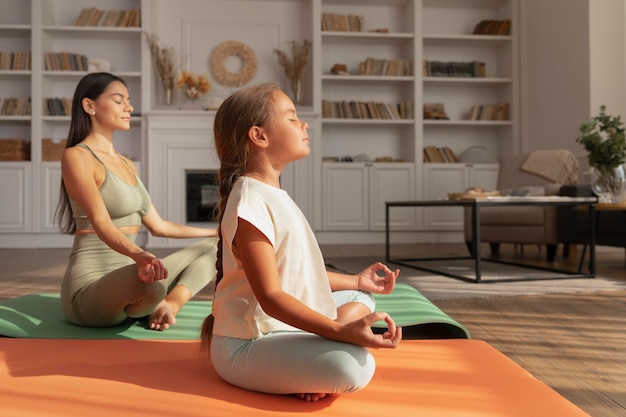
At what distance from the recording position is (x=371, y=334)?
0.98m

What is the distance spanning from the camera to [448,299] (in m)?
2.61

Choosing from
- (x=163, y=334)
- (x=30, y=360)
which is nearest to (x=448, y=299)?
(x=163, y=334)

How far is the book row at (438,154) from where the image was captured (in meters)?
6.38

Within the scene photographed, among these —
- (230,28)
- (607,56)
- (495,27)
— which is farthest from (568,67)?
(230,28)

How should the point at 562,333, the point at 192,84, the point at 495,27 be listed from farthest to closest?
the point at 495,27, the point at 192,84, the point at 562,333

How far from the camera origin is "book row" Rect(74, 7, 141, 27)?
6.04 meters

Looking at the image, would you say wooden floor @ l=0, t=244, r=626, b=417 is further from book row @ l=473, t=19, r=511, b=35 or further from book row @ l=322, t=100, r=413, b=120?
book row @ l=473, t=19, r=511, b=35

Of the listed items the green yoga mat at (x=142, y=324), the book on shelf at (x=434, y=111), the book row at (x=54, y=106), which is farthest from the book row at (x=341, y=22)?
the green yoga mat at (x=142, y=324)

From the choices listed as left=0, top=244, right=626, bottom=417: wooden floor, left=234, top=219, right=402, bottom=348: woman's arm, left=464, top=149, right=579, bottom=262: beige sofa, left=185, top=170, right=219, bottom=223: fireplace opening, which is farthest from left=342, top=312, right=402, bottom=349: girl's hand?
left=185, top=170, right=219, bottom=223: fireplace opening

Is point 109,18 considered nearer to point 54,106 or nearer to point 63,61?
point 63,61

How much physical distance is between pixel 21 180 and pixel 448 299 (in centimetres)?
482

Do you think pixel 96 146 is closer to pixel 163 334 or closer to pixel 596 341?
pixel 163 334

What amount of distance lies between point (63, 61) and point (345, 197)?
3.16m

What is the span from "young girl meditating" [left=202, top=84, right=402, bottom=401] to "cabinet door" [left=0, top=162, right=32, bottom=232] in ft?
17.6
